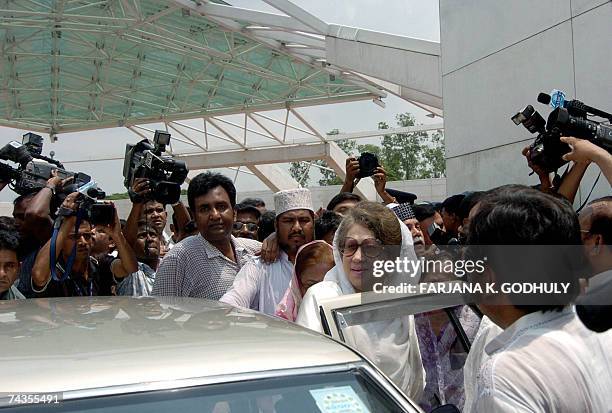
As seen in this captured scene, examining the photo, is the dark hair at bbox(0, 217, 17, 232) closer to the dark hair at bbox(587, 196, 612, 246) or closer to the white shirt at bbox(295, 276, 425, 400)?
the white shirt at bbox(295, 276, 425, 400)

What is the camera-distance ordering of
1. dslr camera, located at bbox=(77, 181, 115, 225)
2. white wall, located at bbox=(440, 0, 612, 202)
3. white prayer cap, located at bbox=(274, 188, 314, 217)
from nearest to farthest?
white prayer cap, located at bbox=(274, 188, 314, 217) → dslr camera, located at bbox=(77, 181, 115, 225) → white wall, located at bbox=(440, 0, 612, 202)

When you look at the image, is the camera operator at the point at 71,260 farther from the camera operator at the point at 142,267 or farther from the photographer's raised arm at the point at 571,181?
the photographer's raised arm at the point at 571,181

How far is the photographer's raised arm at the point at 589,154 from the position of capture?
3.36 metres

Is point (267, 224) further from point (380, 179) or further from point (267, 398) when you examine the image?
point (267, 398)

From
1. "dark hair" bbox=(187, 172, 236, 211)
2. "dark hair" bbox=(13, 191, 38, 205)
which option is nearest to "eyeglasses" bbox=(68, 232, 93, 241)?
"dark hair" bbox=(13, 191, 38, 205)

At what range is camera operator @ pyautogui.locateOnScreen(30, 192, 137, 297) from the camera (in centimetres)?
407

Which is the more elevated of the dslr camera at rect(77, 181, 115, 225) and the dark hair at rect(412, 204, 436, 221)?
the dslr camera at rect(77, 181, 115, 225)

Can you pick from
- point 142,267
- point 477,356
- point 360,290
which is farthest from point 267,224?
point 477,356

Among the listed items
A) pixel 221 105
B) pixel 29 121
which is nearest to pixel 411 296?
pixel 221 105

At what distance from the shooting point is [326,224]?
434cm

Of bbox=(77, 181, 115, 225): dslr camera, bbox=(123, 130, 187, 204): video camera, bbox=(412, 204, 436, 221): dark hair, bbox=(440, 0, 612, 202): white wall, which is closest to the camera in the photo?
bbox=(77, 181, 115, 225): dslr camera

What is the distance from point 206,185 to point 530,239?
8.78 ft

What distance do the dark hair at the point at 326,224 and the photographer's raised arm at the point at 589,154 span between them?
1.34m

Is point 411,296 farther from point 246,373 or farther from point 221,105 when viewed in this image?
point 221,105
